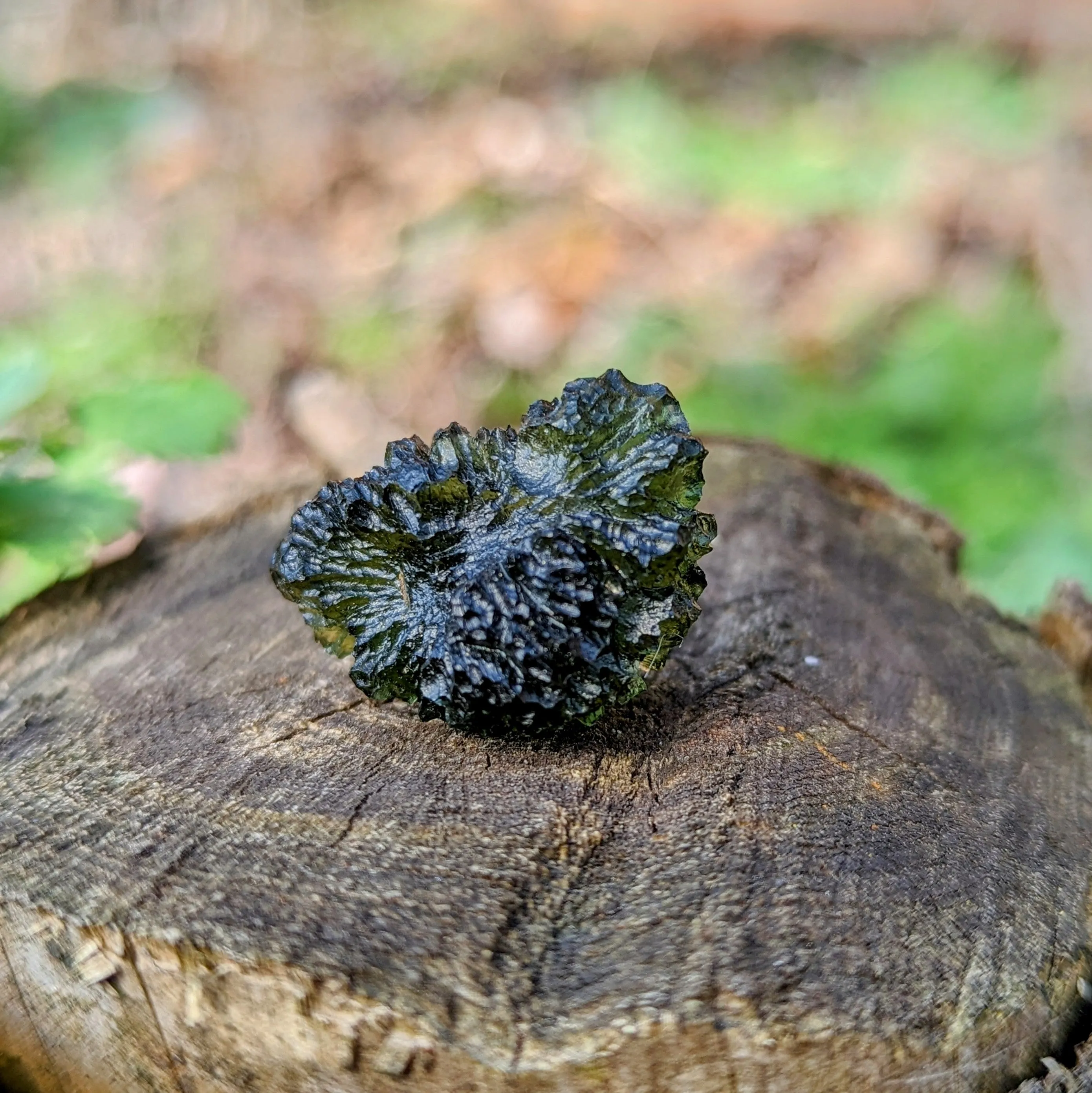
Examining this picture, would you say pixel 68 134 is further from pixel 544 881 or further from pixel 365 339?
pixel 544 881

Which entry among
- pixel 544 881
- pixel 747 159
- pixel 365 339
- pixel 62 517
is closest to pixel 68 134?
pixel 365 339

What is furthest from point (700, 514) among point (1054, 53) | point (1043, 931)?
point (1054, 53)

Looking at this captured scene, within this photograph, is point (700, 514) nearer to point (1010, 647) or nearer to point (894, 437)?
point (1010, 647)

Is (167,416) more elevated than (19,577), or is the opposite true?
(167,416)

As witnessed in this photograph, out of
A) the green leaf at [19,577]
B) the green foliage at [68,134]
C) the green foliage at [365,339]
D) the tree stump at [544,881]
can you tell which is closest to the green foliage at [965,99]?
the green foliage at [365,339]

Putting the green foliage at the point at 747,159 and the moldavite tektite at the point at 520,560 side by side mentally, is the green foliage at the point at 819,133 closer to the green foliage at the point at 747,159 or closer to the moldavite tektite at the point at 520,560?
the green foliage at the point at 747,159

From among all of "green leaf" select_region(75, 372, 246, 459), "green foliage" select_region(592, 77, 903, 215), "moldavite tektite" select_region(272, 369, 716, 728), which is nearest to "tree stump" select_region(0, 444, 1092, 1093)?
"moldavite tektite" select_region(272, 369, 716, 728)
